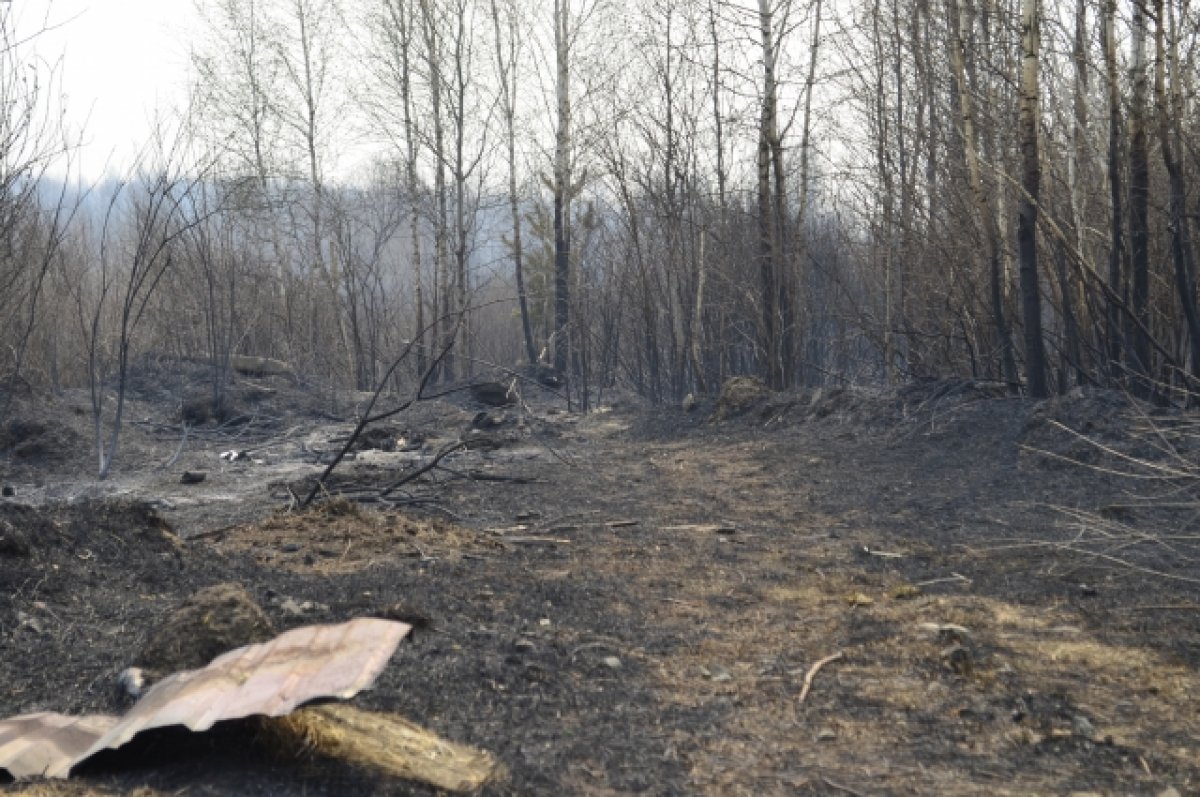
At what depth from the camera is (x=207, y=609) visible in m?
3.64

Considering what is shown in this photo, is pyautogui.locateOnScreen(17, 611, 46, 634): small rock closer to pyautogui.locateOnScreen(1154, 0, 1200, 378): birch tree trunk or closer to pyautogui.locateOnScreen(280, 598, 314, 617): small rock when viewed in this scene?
pyautogui.locateOnScreen(280, 598, 314, 617): small rock

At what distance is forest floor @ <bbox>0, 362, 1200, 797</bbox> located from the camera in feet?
9.89

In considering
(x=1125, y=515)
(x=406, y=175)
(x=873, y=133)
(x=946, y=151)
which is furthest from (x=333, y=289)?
(x=1125, y=515)

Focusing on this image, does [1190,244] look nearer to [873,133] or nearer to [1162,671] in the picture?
[1162,671]

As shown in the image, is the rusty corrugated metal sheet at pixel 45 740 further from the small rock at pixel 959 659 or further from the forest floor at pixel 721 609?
the small rock at pixel 959 659

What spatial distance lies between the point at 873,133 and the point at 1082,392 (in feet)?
23.4

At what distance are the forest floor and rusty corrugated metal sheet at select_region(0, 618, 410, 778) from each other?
118 mm

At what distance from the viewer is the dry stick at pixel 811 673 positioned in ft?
11.9

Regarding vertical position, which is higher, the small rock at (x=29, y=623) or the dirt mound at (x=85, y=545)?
the dirt mound at (x=85, y=545)

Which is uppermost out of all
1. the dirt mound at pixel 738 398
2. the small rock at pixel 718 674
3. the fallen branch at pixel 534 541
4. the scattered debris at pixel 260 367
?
the scattered debris at pixel 260 367

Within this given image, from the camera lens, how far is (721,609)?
496 cm

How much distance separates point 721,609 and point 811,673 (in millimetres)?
1148

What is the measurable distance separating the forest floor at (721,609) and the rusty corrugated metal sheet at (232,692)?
0.39 ft

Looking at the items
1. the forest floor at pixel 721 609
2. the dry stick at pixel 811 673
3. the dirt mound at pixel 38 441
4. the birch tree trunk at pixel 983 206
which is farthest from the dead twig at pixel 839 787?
the dirt mound at pixel 38 441
